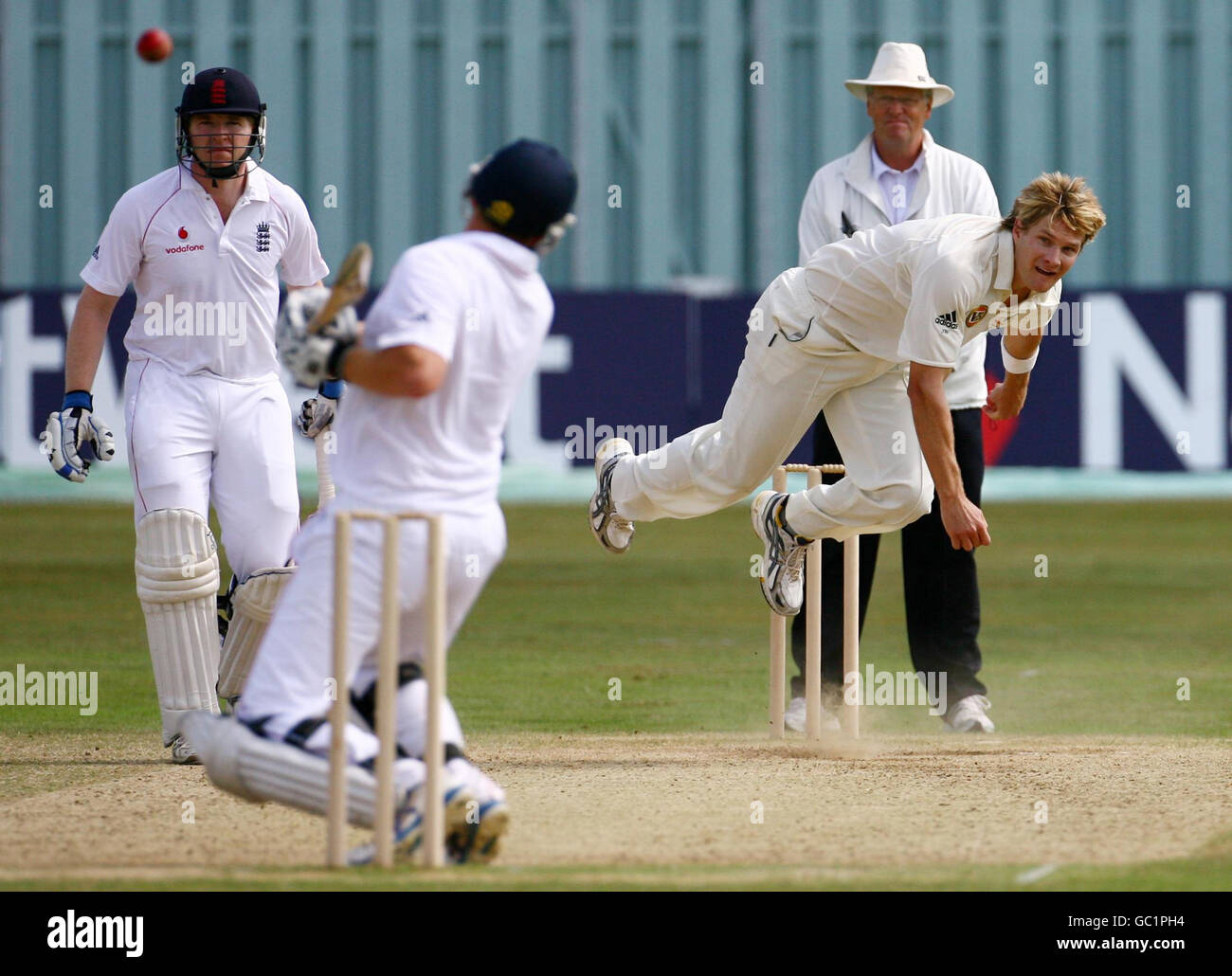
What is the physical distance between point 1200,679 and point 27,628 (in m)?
5.46

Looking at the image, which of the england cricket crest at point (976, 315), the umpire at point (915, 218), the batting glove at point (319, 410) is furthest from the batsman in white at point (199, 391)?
the england cricket crest at point (976, 315)

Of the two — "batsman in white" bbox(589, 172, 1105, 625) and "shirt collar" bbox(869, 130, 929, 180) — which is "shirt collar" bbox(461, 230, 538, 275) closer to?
"batsman in white" bbox(589, 172, 1105, 625)

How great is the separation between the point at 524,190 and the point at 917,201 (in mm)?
2923

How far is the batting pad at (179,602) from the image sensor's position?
5863 millimetres

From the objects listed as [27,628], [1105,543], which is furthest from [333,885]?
[1105,543]

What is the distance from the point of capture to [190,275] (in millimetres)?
6055

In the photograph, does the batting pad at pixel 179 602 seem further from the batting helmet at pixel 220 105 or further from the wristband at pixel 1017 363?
the wristband at pixel 1017 363

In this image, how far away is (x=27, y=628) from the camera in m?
9.41

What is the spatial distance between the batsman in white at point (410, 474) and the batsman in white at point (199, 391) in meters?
1.56

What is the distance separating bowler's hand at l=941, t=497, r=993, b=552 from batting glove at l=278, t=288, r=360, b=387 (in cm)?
219

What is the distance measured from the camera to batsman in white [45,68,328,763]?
5.93 meters

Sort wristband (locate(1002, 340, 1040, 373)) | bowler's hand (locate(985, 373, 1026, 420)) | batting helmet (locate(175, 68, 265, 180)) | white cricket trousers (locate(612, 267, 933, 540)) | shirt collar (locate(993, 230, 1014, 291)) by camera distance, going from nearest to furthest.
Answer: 1. shirt collar (locate(993, 230, 1014, 291))
2. batting helmet (locate(175, 68, 265, 180))
3. white cricket trousers (locate(612, 267, 933, 540))
4. wristband (locate(1002, 340, 1040, 373))
5. bowler's hand (locate(985, 373, 1026, 420))

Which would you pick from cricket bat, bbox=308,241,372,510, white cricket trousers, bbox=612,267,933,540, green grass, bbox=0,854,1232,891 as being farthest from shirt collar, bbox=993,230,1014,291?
cricket bat, bbox=308,241,372,510

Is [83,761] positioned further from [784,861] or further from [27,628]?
[27,628]
